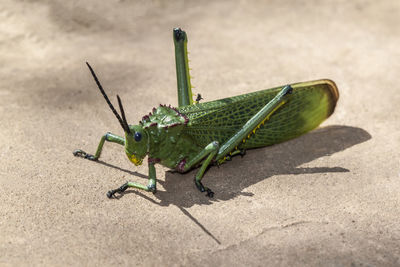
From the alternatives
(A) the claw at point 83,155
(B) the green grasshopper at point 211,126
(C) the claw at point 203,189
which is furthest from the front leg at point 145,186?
(A) the claw at point 83,155

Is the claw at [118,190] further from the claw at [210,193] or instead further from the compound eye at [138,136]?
the claw at [210,193]

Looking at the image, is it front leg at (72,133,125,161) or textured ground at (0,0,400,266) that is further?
front leg at (72,133,125,161)

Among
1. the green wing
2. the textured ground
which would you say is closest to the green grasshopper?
the green wing

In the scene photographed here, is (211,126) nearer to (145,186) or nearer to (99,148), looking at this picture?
(145,186)

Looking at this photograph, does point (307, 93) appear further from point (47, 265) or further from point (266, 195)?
point (47, 265)

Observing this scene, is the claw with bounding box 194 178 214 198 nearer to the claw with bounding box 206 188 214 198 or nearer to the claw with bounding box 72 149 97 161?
the claw with bounding box 206 188 214 198

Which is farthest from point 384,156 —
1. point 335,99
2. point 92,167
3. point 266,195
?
point 92,167

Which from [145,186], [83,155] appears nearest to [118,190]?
[145,186]
